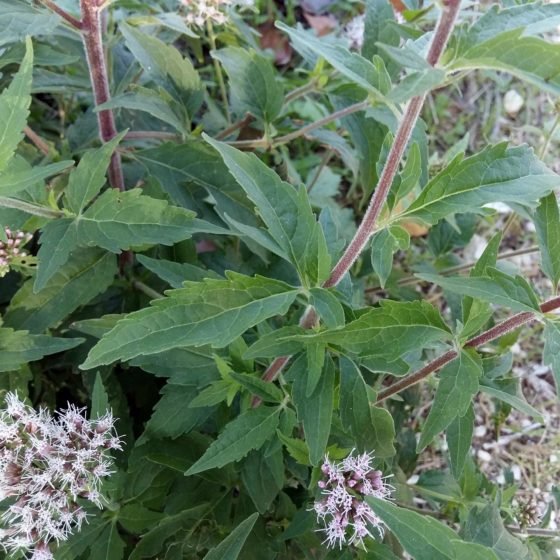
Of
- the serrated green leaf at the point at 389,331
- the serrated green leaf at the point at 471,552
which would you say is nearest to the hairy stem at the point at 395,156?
the serrated green leaf at the point at 389,331

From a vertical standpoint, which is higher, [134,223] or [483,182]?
[483,182]

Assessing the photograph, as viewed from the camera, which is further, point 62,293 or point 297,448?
point 62,293

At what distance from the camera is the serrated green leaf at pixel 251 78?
1864mm

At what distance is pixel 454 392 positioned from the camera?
1.34 m

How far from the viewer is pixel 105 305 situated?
6.65 ft

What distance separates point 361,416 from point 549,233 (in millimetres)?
591

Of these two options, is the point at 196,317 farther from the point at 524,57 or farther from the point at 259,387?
the point at 524,57

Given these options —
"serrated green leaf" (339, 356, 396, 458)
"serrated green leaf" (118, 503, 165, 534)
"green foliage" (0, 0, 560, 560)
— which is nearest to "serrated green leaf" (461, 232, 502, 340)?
"green foliage" (0, 0, 560, 560)

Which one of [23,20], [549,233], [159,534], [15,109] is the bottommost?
[159,534]

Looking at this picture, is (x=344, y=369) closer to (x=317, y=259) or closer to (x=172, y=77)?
(x=317, y=259)

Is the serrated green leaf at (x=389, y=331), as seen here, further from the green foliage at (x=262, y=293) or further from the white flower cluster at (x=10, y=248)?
the white flower cluster at (x=10, y=248)

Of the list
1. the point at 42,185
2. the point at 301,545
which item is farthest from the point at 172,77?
the point at 301,545

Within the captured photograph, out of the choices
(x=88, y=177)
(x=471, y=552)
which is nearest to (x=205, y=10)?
(x=88, y=177)

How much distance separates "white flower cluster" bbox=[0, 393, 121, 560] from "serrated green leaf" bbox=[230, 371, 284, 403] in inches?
13.2
